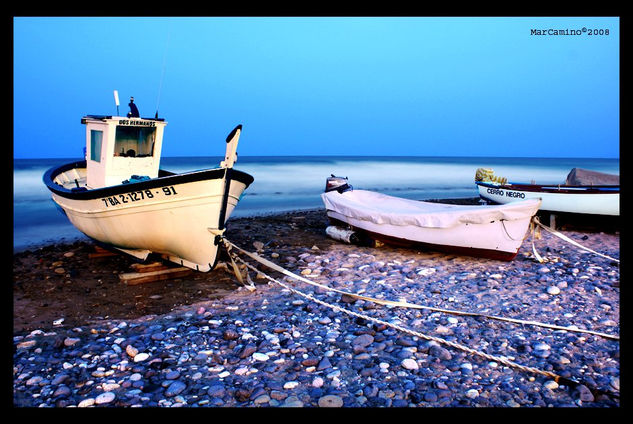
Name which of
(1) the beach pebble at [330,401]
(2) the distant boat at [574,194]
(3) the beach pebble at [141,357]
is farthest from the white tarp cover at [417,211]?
(3) the beach pebble at [141,357]

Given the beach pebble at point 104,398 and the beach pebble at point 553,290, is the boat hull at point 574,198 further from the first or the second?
the beach pebble at point 104,398

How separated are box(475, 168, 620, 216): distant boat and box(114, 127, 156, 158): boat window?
9.08 m

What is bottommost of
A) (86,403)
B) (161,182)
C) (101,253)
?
(101,253)

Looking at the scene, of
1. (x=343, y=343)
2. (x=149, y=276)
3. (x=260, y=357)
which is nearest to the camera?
(x=260, y=357)

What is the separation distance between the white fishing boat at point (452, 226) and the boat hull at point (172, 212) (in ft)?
11.7

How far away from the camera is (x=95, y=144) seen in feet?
33.4

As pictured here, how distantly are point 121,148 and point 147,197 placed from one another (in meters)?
2.61

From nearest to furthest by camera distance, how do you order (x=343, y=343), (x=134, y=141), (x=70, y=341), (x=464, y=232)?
(x=343, y=343)
(x=70, y=341)
(x=464, y=232)
(x=134, y=141)

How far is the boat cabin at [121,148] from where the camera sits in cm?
973

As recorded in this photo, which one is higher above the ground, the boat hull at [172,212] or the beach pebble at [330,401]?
the boat hull at [172,212]

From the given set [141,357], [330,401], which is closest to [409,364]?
[330,401]

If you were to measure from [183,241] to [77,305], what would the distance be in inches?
75.7

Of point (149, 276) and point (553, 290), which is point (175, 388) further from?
point (553, 290)

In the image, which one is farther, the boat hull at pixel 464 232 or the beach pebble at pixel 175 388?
the boat hull at pixel 464 232
